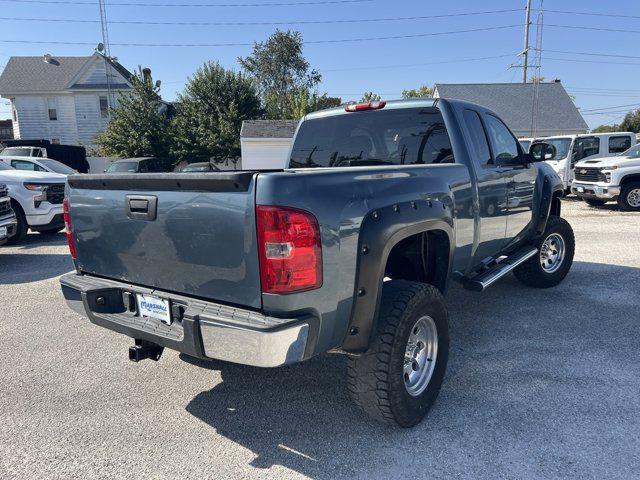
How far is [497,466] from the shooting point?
2.48m

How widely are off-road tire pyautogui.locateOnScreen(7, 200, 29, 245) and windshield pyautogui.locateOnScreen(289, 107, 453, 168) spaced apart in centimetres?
732

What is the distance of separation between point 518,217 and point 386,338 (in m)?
2.67

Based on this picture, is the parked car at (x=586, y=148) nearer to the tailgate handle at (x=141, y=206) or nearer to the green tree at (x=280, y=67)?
the tailgate handle at (x=141, y=206)

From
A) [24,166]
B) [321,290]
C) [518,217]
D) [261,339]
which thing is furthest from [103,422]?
[24,166]

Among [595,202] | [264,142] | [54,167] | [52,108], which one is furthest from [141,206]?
[52,108]

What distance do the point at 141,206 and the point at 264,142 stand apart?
899 inches

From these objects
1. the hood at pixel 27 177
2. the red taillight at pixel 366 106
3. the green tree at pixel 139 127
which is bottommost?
the hood at pixel 27 177

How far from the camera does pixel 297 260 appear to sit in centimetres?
220

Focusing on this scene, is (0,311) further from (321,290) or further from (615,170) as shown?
(615,170)

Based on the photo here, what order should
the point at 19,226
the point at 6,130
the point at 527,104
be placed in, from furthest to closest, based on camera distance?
1. the point at 6,130
2. the point at 527,104
3. the point at 19,226

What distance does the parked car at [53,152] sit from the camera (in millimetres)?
21375

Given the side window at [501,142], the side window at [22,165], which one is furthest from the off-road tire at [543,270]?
the side window at [22,165]

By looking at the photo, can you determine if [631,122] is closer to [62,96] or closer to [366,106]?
[62,96]

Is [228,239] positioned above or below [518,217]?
above
